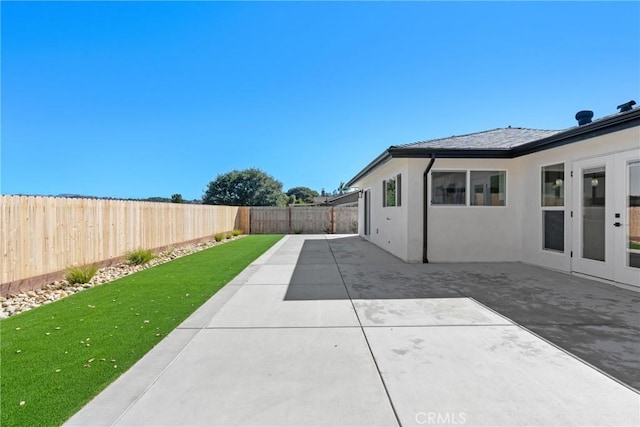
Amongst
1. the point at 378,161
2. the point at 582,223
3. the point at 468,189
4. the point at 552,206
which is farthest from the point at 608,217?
the point at 378,161

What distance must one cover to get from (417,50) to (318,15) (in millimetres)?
3643

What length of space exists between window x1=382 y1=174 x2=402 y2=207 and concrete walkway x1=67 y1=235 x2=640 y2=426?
4527 mm

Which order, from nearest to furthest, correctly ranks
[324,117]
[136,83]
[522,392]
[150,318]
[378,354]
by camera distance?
1. [522,392]
2. [378,354]
3. [150,318]
4. [136,83]
5. [324,117]

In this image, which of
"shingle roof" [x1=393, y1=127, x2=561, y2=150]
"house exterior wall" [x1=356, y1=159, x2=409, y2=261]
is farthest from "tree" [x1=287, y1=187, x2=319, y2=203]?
"shingle roof" [x1=393, y1=127, x2=561, y2=150]

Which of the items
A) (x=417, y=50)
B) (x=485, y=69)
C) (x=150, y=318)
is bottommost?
(x=150, y=318)

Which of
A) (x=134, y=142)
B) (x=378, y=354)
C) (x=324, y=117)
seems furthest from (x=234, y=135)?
(x=378, y=354)

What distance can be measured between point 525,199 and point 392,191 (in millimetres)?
3749

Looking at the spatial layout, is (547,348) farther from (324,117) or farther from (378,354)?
(324,117)

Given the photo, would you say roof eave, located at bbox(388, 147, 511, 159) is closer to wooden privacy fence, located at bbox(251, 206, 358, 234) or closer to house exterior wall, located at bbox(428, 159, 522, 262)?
house exterior wall, located at bbox(428, 159, 522, 262)

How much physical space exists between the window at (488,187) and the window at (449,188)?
283mm

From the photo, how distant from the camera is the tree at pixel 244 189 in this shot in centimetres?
3294

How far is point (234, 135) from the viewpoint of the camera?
2531cm

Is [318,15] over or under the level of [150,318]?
over

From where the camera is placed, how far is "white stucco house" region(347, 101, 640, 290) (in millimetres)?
5477
